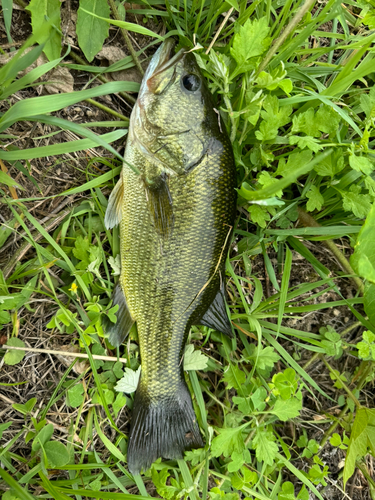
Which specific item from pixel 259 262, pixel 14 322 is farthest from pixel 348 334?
A: pixel 14 322

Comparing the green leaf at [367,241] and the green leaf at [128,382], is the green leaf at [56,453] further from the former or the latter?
the green leaf at [367,241]

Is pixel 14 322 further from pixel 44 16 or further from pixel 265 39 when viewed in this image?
pixel 265 39

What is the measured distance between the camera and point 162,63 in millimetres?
1917

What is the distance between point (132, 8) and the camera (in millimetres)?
2076

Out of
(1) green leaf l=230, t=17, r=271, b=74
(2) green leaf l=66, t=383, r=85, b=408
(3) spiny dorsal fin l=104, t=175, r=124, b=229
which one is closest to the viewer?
(1) green leaf l=230, t=17, r=271, b=74

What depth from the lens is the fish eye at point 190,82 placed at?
190 centimetres

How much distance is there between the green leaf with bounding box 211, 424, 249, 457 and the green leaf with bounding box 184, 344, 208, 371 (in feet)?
1.32

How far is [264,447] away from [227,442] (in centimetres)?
25

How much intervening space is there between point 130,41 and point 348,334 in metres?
2.67

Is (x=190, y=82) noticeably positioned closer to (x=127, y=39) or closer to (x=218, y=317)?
(x=127, y=39)

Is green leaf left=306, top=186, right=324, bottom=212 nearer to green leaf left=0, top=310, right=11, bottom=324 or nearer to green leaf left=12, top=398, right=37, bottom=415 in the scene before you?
green leaf left=0, top=310, right=11, bottom=324

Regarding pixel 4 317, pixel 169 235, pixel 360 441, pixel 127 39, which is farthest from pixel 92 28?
pixel 360 441

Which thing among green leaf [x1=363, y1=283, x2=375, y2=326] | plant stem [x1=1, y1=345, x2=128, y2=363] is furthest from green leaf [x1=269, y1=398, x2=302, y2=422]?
plant stem [x1=1, y1=345, x2=128, y2=363]

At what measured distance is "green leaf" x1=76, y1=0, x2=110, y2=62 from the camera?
1865 millimetres
